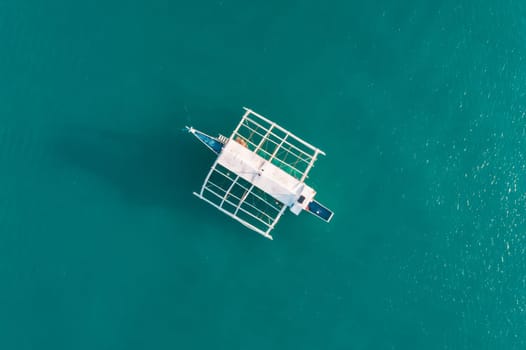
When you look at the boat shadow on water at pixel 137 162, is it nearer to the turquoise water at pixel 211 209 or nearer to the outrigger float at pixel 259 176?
the turquoise water at pixel 211 209

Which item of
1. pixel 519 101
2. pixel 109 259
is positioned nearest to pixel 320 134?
pixel 519 101

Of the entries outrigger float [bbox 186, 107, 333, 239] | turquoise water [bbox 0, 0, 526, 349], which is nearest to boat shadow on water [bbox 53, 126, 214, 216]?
turquoise water [bbox 0, 0, 526, 349]

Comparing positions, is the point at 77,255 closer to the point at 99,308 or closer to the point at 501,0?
the point at 99,308

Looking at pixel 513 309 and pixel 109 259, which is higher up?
pixel 513 309

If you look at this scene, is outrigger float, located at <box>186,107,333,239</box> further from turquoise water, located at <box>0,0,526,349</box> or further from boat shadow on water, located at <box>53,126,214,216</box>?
boat shadow on water, located at <box>53,126,214,216</box>

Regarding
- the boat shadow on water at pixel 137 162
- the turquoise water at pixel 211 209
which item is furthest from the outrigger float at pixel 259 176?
the boat shadow on water at pixel 137 162
